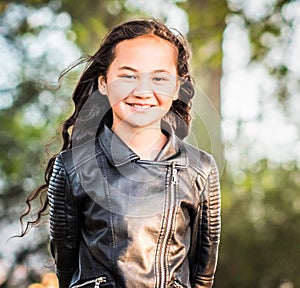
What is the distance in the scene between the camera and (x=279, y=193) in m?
5.82

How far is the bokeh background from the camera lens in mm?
5754

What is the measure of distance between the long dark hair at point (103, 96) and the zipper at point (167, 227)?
21 cm

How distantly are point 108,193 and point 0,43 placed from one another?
412cm

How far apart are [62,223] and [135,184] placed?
0.82 feet

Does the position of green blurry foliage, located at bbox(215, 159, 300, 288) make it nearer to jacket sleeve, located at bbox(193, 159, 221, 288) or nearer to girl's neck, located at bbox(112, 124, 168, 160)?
jacket sleeve, located at bbox(193, 159, 221, 288)

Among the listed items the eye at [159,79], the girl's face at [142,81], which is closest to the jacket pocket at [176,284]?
the girl's face at [142,81]

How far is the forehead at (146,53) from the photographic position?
2229mm

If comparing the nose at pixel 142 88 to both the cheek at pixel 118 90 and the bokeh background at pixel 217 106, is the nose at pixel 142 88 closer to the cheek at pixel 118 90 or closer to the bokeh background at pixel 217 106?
the cheek at pixel 118 90

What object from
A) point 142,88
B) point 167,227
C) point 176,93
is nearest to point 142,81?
point 142,88

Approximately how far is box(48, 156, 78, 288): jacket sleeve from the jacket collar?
0.46 ft

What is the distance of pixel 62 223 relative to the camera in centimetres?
230

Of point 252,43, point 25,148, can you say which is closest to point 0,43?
point 25,148

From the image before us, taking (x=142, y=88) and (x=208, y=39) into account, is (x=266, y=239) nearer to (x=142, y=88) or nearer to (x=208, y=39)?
(x=208, y=39)

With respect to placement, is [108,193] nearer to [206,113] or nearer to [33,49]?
[206,113]
